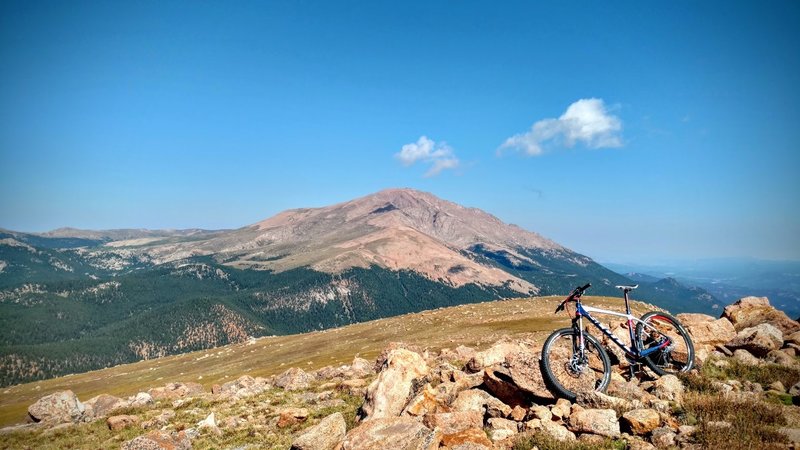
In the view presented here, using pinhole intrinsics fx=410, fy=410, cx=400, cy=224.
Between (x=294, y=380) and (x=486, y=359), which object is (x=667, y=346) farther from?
(x=294, y=380)

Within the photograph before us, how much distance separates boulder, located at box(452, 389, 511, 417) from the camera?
1302 centimetres

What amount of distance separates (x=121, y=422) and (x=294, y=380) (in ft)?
35.8

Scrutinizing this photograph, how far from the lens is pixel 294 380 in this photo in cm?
3120

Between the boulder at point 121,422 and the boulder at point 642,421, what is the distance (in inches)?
1086

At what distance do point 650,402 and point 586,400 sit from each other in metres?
1.85

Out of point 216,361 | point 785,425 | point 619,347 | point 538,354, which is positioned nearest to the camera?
point 785,425

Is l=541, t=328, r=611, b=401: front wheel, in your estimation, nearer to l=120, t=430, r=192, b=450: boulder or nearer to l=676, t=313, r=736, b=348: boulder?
l=676, t=313, r=736, b=348: boulder

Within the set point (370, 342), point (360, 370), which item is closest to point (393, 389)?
point (360, 370)

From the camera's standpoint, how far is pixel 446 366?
67.5ft

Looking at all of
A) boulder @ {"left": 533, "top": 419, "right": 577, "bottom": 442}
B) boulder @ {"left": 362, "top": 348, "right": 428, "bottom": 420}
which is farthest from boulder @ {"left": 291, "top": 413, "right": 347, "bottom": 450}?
boulder @ {"left": 533, "top": 419, "right": 577, "bottom": 442}

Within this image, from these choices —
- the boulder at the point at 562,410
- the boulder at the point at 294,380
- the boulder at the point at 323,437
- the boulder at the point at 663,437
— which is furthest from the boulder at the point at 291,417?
the boulder at the point at 663,437

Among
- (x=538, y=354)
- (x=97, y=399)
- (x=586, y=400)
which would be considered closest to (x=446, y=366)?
(x=538, y=354)

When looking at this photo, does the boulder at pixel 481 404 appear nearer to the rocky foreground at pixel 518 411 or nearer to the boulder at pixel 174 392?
the rocky foreground at pixel 518 411

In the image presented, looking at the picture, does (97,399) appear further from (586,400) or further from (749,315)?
(749,315)
